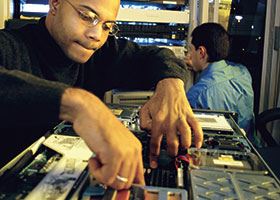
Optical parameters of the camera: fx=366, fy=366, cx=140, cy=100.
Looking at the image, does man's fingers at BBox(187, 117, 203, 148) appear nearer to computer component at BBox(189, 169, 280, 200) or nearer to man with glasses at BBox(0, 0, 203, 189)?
man with glasses at BBox(0, 0, 203, 189)

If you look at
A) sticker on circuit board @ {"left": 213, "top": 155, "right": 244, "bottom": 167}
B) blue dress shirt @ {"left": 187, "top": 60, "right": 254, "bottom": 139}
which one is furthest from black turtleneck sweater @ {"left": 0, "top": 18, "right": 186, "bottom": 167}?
blue dress shirt @ {"left": 187, "top": 60, "right": 254, "bottom": 139}

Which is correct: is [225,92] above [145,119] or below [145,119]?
below

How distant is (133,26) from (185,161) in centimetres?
197

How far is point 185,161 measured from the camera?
2.78 feet

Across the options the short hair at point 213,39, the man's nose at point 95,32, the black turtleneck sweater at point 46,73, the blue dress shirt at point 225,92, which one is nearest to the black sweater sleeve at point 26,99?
the black turtleneck sweater at point 46,73

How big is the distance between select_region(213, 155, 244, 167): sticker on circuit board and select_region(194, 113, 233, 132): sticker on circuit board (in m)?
0.25

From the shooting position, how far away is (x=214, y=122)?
121 cm

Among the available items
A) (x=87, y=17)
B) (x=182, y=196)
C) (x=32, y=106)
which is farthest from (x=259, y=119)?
(x=32, y=106)

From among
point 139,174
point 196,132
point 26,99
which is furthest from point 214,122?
point 26,99

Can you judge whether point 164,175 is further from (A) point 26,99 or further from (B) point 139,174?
(A) point 26,99

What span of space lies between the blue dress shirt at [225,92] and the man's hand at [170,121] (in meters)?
1.15

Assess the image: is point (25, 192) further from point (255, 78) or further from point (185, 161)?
point (255, 78)

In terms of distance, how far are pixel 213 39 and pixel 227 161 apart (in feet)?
5.48

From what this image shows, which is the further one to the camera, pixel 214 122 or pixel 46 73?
pixel 46 73
